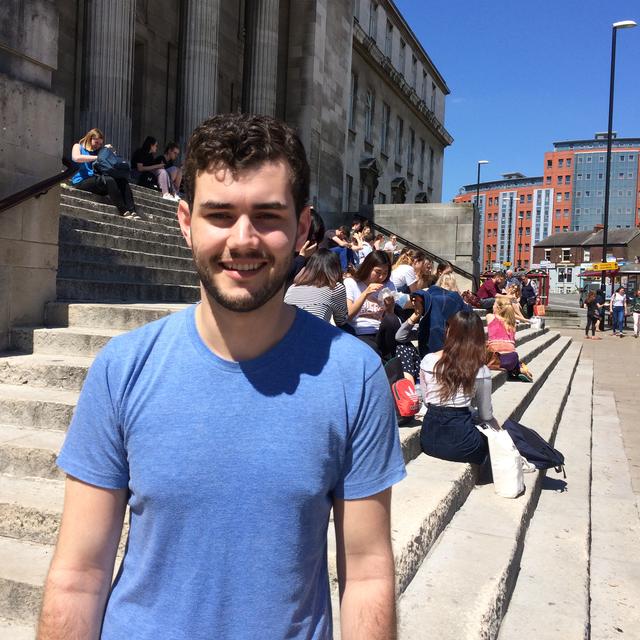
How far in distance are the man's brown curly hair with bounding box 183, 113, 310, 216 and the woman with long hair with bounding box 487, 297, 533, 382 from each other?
327 inches

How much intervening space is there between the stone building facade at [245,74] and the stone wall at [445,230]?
265 centimetres

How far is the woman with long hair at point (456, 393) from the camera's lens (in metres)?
5.02

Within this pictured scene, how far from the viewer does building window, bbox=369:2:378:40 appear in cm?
3366

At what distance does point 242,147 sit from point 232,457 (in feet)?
2.14

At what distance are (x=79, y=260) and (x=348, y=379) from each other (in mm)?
6666

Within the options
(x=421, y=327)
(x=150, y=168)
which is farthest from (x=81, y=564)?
(x=150, y=168)

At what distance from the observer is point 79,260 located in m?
7.44

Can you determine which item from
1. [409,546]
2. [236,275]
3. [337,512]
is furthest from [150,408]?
[409,546]

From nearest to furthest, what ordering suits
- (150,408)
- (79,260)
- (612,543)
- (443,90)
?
(150,408)
(612,543)
(79,260)
(443,90)

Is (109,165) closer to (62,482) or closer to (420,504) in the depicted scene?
(62,482)

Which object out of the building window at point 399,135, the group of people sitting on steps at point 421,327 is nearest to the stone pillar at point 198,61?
the group of people sitting on steps at point 421,327

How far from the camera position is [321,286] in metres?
5.34

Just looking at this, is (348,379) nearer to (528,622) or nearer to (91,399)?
(91,399)

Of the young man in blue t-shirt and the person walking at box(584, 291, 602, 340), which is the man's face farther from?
the person walking at box(584, 291, 602, 340)
